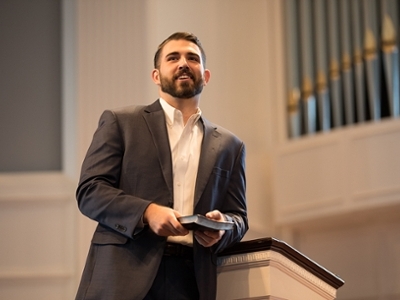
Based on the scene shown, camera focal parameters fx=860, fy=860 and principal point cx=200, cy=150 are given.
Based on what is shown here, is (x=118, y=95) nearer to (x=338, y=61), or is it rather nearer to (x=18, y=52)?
(x=18, y=52)

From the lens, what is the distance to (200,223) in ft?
8.84

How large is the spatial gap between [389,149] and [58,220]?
2.46 meters

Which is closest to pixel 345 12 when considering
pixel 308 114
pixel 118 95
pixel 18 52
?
pixel 308 114

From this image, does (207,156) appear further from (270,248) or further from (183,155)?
(270,248)

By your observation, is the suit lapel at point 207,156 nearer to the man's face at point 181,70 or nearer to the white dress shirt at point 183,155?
the white dress shirt at point 183,155

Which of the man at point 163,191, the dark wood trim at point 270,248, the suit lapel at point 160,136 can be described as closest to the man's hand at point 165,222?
the man at point 163,191

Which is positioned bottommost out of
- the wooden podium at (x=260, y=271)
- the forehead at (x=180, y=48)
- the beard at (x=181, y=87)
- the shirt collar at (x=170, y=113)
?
the wooden podium at (x=260, y=271)

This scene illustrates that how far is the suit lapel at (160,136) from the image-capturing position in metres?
3.01

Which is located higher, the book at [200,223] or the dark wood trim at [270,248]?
the book at [200,223]

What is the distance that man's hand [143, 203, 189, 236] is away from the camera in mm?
2707

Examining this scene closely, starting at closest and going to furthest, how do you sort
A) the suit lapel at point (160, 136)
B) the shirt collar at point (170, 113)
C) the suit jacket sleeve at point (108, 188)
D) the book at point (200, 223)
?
the book at point (200, 223) < the suit jacket sleeve at point (108, 188) < the suit lapel at point (160, 136) < the shirt collar at point (170, 113)

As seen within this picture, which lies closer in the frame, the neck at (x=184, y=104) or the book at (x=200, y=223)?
the book at (x=200, y=223)

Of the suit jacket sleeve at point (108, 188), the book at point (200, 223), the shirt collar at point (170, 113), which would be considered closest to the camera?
the book at point (200, 223)

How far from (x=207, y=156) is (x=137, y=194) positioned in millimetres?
314
